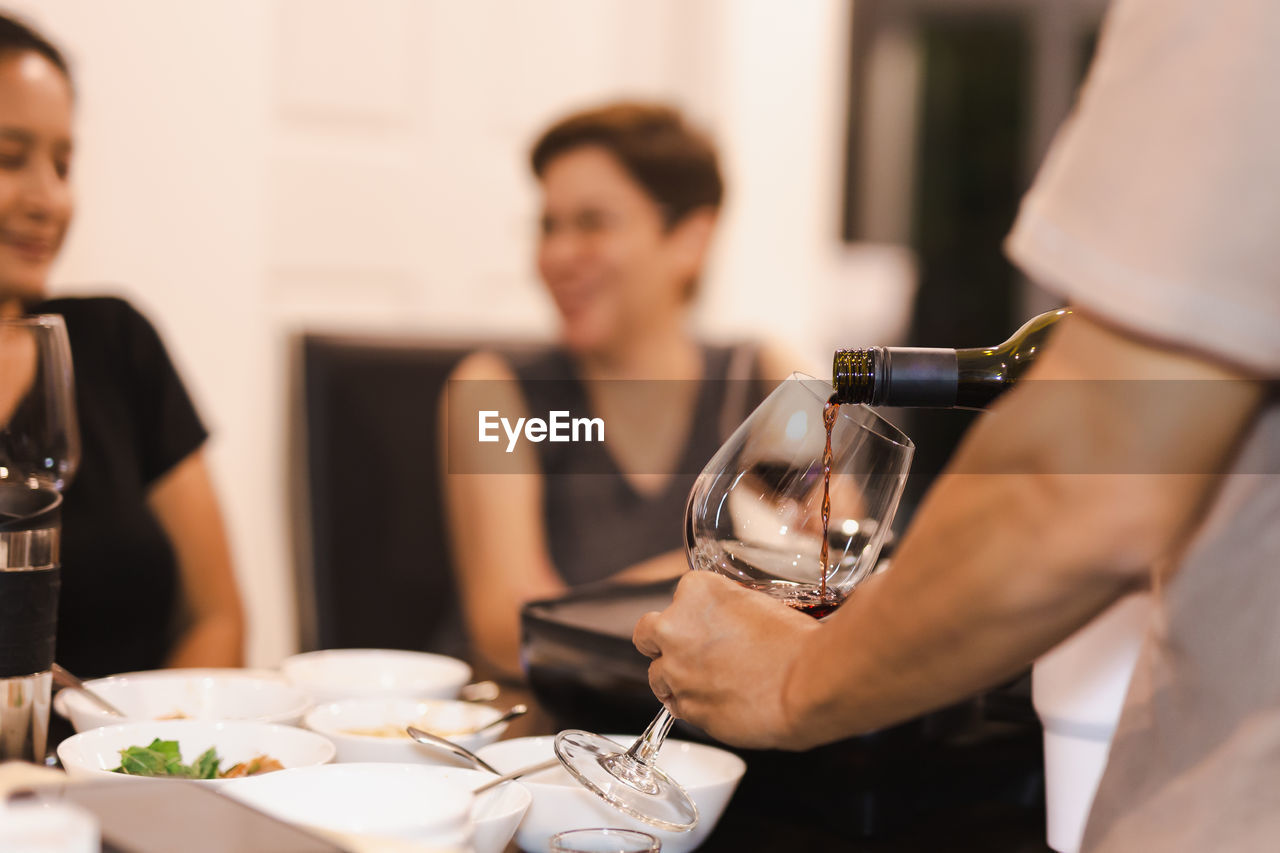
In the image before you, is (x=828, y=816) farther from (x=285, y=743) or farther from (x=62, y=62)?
(x=62, y=62)

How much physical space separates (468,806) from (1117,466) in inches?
12.7

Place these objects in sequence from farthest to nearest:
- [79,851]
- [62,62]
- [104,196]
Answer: [104,196] < [62,62] < [79,851]

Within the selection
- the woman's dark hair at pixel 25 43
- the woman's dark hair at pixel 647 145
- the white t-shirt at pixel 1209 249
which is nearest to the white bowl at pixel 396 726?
the white t-shirt at pixel 1209 249

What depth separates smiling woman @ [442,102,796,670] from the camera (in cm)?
194

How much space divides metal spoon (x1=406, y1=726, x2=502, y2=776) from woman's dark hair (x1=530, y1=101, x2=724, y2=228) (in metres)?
1.42

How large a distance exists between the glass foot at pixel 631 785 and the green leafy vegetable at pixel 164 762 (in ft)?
0.68

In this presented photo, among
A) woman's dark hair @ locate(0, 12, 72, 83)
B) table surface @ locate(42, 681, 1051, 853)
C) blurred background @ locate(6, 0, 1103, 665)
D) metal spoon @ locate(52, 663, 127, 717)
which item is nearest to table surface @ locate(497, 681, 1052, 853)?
table surface @ locate(42, 681, 1051, 853)

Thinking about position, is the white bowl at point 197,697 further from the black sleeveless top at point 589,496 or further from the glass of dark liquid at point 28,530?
the black sleeveless top at point 589,496

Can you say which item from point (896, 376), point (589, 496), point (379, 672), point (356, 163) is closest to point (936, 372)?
point (896, 376)

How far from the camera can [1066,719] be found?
72 centimetres

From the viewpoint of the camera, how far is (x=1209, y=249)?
426 mm

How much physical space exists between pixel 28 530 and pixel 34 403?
140 mm

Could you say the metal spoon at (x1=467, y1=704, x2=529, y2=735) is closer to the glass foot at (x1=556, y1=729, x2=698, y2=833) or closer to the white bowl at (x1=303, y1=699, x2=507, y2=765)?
the white bowl at (x1=303, y1=699, x2=507, y2=765)

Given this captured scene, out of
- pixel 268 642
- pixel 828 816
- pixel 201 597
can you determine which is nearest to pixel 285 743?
pixel 828 816
